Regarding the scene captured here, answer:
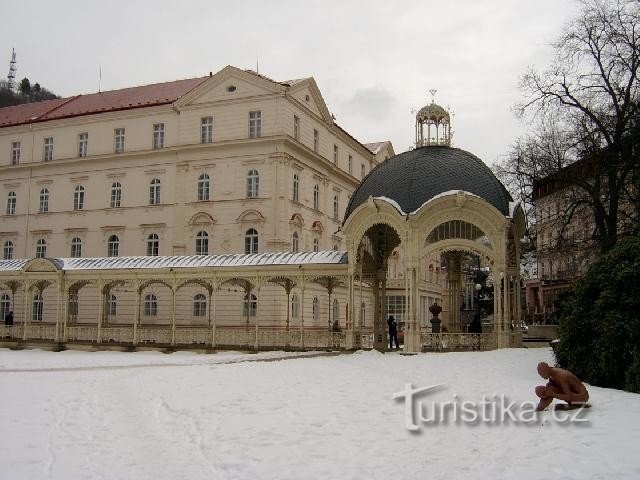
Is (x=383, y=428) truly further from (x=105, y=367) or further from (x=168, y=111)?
(x=168, y=111)

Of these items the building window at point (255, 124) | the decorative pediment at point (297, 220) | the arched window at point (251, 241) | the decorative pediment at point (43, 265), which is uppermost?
the building window at point (255, 124)

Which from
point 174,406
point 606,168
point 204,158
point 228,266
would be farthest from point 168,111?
point 174,406

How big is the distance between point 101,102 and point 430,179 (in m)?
30.4

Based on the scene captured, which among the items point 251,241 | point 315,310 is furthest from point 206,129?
point 315,310

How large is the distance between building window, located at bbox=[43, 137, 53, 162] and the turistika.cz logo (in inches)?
1560

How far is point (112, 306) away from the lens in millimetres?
41906

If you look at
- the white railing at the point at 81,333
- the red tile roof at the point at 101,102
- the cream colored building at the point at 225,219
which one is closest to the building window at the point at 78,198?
the cream colored building at the point at 225,219

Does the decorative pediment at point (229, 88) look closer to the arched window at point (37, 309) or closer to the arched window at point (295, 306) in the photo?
the arched window at point (295, 306)

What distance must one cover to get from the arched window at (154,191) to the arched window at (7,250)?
11938mm

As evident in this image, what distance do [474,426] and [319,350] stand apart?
16297 millimetres

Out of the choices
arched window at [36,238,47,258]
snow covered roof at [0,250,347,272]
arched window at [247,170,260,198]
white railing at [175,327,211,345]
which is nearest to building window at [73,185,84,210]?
arched window at [36,238,47,258]

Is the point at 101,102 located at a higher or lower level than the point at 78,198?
higher

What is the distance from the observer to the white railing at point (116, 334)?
31.0 meters

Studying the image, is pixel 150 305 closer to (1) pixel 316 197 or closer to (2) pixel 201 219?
(2) pixel 201 219
